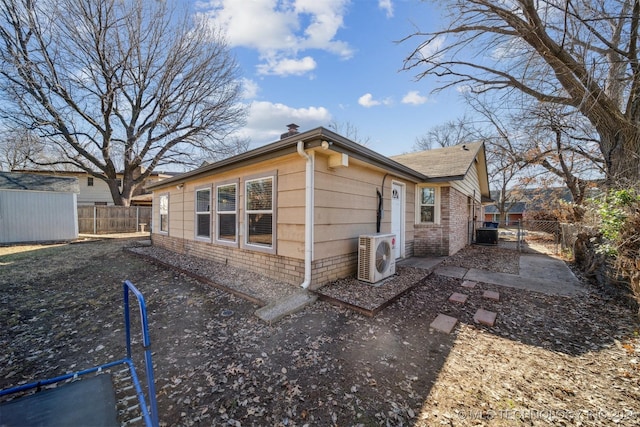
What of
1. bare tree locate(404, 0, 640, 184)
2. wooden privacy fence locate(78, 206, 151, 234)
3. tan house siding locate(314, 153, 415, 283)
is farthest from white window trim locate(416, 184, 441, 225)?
wooden privacy fence locate(78, 206, 151, 234)

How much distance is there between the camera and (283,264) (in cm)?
468

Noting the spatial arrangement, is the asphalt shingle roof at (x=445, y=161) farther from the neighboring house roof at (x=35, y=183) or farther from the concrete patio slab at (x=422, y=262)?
the neighboring house roof at (x=35, y=183)

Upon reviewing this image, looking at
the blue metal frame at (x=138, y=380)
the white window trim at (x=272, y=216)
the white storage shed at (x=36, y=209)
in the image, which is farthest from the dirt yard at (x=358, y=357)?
the white storage shed at (x=36, y=209)

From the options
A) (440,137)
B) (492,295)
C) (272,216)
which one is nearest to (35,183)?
(272,216)

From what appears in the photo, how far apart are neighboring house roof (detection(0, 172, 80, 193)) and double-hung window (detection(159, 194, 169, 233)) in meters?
6.61

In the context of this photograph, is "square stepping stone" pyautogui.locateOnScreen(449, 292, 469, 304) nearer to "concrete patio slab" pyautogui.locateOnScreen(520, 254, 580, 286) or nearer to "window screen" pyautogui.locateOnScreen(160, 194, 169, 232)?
"concrete patio slab" pyautogui.locateOnScreen(520, 254, 580, 286)

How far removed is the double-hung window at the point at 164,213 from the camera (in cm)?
903

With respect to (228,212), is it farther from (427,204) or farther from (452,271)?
(427,204)

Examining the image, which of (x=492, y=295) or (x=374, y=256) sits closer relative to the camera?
(x=492, y=295)

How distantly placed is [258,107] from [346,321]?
14.8 meters

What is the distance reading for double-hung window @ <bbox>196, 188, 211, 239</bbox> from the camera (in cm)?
672

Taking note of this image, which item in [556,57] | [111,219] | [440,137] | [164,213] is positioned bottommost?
[111,219]

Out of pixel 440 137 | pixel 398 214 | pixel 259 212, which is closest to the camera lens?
pixel 259 212

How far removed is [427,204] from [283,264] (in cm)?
537
